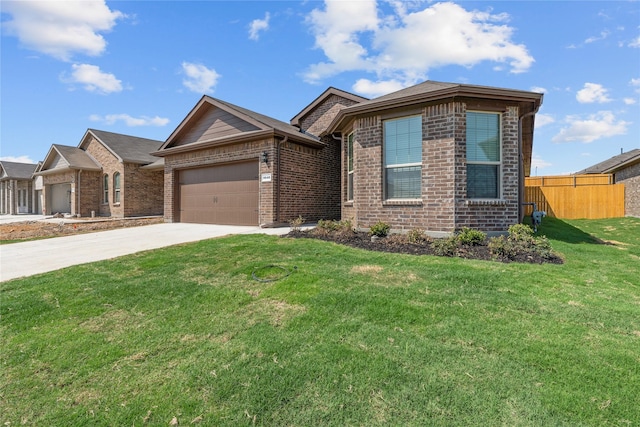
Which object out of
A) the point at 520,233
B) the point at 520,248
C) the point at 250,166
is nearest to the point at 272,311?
the point at 520,248

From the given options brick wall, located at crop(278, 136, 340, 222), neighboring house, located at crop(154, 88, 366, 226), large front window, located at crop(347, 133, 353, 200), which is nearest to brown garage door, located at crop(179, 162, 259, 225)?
neighboring house, located at crop(154, 88, 366, 226)

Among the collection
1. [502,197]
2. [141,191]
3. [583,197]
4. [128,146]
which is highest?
[128,146]

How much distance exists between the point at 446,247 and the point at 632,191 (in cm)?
1672

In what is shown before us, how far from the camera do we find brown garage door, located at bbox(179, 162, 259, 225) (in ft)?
37.9

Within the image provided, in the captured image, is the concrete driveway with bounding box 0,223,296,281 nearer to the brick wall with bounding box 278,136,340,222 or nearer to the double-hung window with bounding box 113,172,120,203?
the brick wall with bounding box 278,136,340,222

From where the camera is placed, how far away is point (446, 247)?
5.86 m

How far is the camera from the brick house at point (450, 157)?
7.04 meters

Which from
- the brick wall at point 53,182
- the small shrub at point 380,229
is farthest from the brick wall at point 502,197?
the brick wall at point 53,182

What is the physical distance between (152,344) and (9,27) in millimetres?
10482

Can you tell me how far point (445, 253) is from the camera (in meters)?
5.79

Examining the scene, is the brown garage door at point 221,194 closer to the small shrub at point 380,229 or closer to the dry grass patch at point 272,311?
the small shrub at point 380,229

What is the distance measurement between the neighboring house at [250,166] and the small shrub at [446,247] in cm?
613

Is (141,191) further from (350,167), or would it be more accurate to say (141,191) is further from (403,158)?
(403,158)

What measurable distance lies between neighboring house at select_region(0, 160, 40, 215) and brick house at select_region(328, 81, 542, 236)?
34.1 meters
